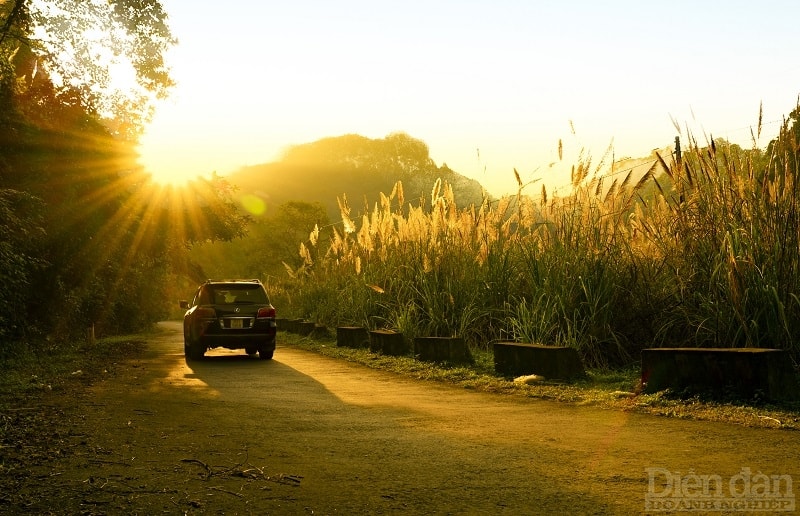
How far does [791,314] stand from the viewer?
761 centimetres

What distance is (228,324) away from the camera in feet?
51.2

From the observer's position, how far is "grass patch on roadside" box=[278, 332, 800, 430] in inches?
260

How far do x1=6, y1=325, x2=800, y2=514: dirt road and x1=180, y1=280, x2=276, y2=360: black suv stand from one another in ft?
22.0

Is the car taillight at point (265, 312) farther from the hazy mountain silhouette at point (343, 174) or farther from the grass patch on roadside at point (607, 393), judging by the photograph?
the hazy mountain silhouette at point (343, 174)

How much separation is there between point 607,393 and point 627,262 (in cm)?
252

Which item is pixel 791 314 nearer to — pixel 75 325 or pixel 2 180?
pixel 2 180

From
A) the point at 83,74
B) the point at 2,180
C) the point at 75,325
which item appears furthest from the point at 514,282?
the point at 83,74

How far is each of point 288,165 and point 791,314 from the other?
19199cm

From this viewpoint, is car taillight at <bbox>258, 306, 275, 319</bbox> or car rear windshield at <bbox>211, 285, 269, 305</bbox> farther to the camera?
car rear windshield at <bbox>211, 285, 269, 305</bbox>

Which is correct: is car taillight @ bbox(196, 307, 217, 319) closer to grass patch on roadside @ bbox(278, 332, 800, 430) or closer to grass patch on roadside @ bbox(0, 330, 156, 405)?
grass patch on roadside @ bbox(0, 330, 156, 405)

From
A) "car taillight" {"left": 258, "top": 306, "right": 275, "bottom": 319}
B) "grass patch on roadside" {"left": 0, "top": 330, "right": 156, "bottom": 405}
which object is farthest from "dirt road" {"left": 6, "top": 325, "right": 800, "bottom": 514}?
"car taillight" {"left": 258, "top": 306, "right": 275, "bottom": 319}

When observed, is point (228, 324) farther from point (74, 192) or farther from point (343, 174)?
point (343, 174)

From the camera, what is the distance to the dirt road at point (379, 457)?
4141 mm

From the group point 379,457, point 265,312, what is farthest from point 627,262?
point 265,312
